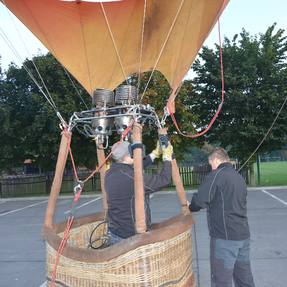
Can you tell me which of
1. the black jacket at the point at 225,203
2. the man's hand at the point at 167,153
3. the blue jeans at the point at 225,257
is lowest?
the blue jeans at the point at 225,257

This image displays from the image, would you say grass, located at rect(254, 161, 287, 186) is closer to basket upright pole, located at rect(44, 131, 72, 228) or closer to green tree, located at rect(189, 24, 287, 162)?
green tree, located at rect(189, 24, 287, 162)

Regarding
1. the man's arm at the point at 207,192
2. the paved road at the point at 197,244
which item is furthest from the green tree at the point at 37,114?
the man's arm at the point at 207,192

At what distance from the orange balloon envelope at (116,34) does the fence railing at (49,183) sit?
18288 mm

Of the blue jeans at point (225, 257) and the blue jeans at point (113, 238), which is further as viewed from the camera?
the blue jeans at point (225, 257)

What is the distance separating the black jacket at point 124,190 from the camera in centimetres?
430

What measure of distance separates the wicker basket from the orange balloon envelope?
2.20m

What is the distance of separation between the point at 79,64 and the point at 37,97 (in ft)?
52.1

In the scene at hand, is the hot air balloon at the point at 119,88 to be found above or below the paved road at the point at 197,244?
above

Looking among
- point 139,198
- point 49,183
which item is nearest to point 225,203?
point 139,198

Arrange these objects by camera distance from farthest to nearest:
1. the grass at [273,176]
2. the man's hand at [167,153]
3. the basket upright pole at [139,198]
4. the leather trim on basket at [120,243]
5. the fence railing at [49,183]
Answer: the fence railing at [49,183] → the grass at [273,176] → the man's hand at [167,153] → the basket upright pole at [139,198] → the leather trim on basket at [120,243]

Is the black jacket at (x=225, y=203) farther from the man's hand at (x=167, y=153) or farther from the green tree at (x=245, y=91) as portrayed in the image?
the green tree at (x=245, y=91)

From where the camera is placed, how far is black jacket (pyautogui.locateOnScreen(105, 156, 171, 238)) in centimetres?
430

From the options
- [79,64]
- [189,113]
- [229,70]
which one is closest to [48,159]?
[189,113]

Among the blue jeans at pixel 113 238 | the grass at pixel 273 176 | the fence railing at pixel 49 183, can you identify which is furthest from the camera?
the fence railing at pixel 49 183
